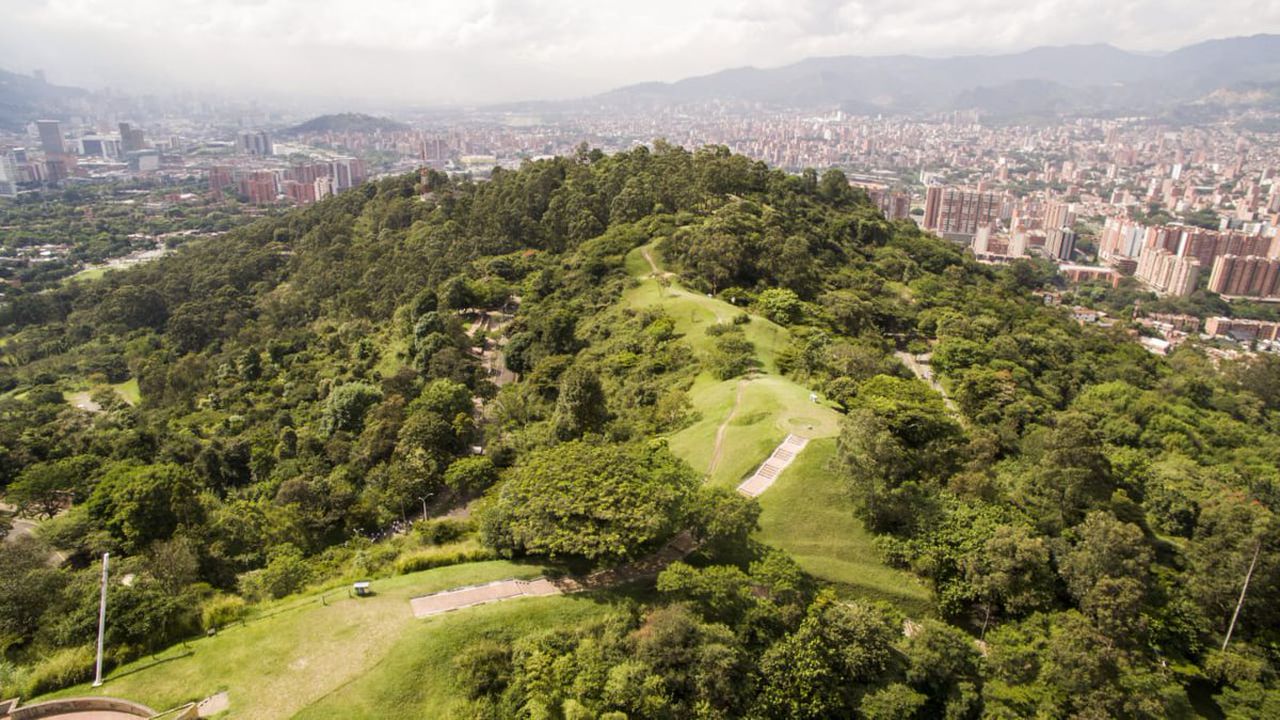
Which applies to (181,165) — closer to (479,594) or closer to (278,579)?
(278,579)

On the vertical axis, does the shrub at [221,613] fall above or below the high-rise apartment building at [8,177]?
below

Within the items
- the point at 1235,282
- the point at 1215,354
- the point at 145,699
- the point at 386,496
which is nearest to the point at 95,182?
the point at 386,496

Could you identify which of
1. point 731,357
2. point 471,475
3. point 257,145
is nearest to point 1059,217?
point 731,357

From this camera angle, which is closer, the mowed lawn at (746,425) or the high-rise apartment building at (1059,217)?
the mowed lawn at (746,425)

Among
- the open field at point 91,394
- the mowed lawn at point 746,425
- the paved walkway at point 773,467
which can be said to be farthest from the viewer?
the open field at point 91,394

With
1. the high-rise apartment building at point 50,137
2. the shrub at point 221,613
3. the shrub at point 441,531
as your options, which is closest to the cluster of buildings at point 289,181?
the high-rise apartment building at point 50,137

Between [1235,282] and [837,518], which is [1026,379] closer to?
[837,518]

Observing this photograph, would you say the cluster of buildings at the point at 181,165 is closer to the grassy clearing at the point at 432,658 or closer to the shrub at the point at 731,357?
the shrub at the point at 731,357
